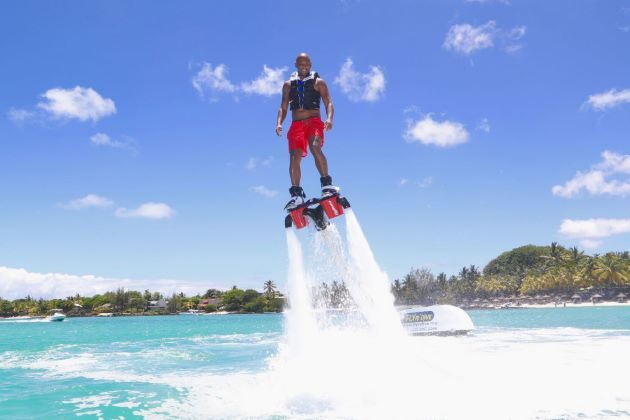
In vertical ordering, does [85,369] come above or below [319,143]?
below

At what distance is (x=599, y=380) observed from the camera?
12.8m

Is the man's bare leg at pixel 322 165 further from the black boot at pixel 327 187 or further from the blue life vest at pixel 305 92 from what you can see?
the blue life vest at pixel 305 92

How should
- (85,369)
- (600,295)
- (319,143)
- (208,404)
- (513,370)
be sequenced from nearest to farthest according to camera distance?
(319,143), (208,404), (513,370), (85,369), (600,295)

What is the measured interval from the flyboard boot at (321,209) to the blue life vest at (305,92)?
A: 1.67m

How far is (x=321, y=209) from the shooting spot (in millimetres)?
10969

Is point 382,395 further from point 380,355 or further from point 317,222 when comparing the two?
point 317,222

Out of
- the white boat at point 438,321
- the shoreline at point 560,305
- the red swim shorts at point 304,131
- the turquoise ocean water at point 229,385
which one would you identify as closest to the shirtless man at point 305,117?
the red swim shorts at point 304,131

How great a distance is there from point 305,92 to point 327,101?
52cm

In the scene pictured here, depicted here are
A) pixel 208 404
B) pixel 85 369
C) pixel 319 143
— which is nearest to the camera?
pixel 319 143

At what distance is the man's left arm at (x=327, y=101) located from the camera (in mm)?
10633

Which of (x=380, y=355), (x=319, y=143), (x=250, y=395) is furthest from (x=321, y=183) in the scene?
(x=250, y=395)

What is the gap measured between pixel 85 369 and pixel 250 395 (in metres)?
11.6

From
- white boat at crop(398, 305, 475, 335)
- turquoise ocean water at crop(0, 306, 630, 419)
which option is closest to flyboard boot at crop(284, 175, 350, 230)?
Result: turquoise ocean water at crop(0, 306, 630, 419)

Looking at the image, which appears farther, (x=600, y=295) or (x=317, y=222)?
(x=600, y=295)
